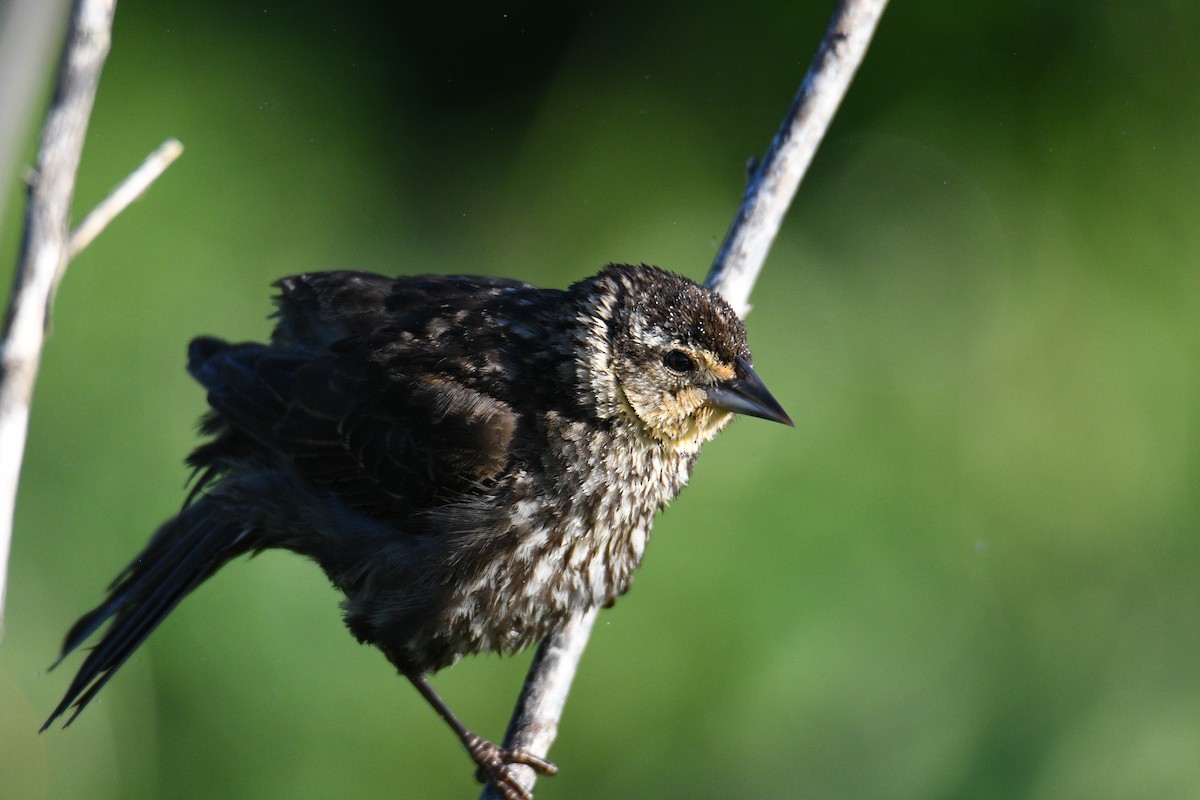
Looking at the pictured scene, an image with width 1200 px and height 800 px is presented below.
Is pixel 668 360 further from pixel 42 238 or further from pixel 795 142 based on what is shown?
pixel 42 238

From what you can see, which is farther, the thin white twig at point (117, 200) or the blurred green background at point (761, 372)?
the blurred green background at point (761, 372)

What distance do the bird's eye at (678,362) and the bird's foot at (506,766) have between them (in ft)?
2.79

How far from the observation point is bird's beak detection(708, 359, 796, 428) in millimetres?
2514

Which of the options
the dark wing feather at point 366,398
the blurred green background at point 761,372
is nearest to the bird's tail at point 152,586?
the dark wing feather at point 366,398

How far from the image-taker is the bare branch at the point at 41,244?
4.20ft

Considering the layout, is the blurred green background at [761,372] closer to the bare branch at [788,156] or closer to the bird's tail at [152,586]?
the bird's tail at [152,586]

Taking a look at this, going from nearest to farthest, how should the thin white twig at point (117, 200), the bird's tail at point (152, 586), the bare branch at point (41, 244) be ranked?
the bare branch at point (41, 244) → the thin white twig at point (117, 200) → the bird's tail at point (152, 586)

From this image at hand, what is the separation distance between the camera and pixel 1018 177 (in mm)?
4492

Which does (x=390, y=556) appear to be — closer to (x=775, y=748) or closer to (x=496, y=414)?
(x=496, y=414)

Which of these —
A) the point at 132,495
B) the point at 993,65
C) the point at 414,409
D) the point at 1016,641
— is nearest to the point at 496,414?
the point at 414,409

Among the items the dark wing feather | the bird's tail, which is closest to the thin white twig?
the dark wing feather

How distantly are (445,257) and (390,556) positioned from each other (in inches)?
70.7

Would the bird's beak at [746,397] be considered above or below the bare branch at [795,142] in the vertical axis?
below

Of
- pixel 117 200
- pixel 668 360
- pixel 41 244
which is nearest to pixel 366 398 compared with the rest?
pixel 668 360
